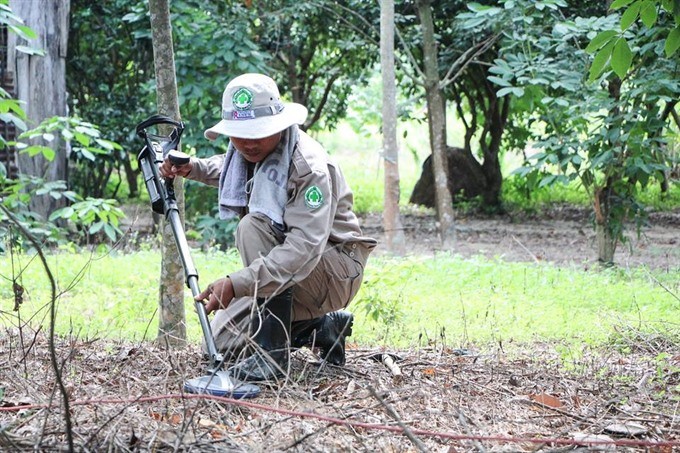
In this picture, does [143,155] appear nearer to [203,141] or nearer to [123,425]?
[123,425]

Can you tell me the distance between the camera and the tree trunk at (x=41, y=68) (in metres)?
9.73

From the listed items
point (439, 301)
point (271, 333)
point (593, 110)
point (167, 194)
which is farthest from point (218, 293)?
point (593, 110)

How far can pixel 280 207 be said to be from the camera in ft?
12.5

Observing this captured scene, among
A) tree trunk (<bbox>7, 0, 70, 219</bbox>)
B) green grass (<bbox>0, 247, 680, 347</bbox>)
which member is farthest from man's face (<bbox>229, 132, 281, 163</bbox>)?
tree trunk (<bbox>7, 0, 70, 219</bbox>)

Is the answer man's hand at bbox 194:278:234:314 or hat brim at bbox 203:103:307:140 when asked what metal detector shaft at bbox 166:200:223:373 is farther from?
hat brim at bbox 203:103:307:140

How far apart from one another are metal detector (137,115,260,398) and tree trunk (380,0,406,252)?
4845 mm

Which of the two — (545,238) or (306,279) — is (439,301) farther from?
(545,238)

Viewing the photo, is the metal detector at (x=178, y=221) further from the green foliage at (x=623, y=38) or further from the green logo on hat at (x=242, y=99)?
the green foliage at (x=623, y=38)

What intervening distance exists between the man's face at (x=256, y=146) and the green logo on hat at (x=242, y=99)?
0.46ft

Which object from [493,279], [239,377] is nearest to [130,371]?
[239,377]

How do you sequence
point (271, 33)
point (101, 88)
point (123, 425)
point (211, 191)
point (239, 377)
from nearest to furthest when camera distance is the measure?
1. point (123, 425)
2. point (239, 377)
3. point (211, 191)
4. point (271, 33)
5. point (101, 88)

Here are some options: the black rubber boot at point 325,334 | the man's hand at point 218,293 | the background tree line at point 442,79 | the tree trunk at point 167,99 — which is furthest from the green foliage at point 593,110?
the man's hand at point 218,293

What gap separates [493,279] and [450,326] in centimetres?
182

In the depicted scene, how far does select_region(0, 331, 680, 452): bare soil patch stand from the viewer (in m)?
2.80
